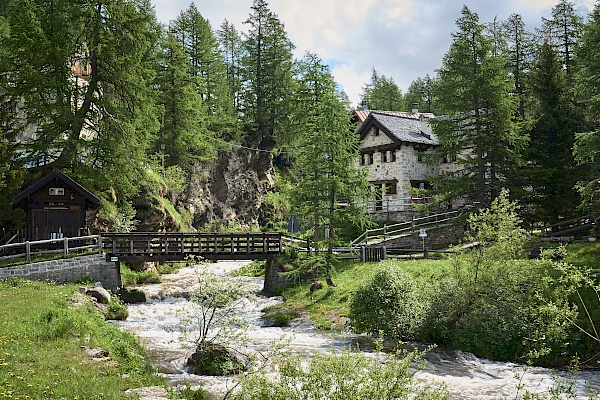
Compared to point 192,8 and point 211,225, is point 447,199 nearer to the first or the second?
point 211,225

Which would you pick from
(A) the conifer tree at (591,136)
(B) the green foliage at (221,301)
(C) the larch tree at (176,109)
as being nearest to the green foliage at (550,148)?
(A) the conifer tree at (591,136)

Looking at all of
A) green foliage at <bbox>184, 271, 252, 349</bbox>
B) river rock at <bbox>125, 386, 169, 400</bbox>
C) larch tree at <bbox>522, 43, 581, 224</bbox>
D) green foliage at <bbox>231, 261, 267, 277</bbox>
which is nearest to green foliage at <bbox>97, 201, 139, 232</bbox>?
green foliage at <bbox>231, 261, 267, 277</bbox>

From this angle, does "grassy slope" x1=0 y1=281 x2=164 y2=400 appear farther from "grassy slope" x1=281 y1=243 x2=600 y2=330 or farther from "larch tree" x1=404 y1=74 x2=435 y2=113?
"larch tree" x1=404 y1=74 x2=435 y2=113

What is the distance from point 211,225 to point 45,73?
2220 cm

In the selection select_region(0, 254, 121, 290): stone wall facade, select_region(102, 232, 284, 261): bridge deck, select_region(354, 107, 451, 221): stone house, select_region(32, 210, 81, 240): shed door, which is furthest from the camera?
select_region(354, 107, 451, 221): stone house

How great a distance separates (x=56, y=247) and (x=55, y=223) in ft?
4.62

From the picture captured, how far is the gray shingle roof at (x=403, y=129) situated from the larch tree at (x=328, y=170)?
18650 millimetres

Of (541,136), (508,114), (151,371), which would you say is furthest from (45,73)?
(541,136)

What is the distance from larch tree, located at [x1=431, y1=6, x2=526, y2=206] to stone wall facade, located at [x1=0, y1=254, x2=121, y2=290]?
1823cm

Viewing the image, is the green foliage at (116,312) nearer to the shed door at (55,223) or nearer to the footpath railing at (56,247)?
the footpath railing at (56,247)

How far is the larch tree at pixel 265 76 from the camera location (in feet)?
173

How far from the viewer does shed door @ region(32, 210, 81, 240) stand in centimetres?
2605

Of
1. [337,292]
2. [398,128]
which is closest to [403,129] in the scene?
[398,128]

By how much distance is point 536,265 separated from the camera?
1622 cm
